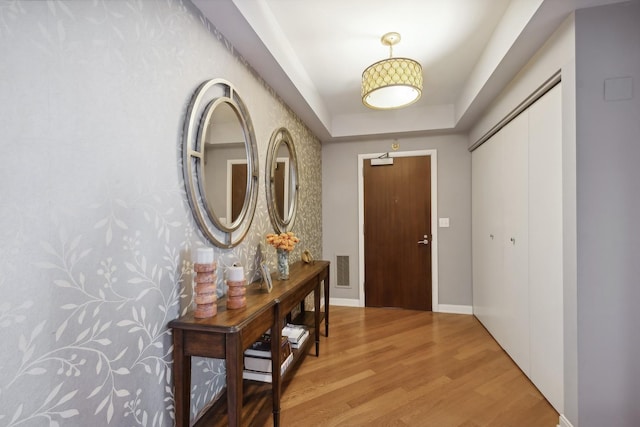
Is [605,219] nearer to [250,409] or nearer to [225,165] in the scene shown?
[225,165]

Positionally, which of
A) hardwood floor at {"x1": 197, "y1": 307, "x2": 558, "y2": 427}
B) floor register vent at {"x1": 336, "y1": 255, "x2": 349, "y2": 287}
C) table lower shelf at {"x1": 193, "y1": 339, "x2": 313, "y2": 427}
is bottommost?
hardwood floor at {"x1": 197, "y1": 307, "x2": 558, "y2": 427}

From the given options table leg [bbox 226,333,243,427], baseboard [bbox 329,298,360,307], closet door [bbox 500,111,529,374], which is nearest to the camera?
table leg [bbox 226,333,243,427]

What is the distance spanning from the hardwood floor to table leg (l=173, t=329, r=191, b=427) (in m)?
0.37


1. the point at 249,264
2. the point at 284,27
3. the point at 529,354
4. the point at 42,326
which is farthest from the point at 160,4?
the point at 529,354

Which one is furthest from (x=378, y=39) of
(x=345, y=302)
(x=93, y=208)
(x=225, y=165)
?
(x=345, y=302)

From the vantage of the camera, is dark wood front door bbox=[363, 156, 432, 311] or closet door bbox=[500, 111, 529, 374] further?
dark wood front door bbox=[363, 156, 432, 311]

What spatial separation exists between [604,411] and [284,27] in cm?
293

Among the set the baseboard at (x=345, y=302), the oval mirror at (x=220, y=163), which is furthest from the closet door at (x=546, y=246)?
the baseboard at (x=345, y=302)

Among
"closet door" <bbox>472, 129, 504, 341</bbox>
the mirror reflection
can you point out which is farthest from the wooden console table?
"closet door" <bbox>472, 129, 504, 341</bbox>

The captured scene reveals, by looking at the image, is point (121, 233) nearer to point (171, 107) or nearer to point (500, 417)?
point (171, 107)

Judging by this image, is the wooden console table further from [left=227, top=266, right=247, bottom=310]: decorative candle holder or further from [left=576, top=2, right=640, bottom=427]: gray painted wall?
[left=576, top=2, right=640, bottom=427]: gray painted wall

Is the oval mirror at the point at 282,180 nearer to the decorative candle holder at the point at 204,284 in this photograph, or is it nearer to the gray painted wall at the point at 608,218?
the decorative candle holder at the point at 204,284

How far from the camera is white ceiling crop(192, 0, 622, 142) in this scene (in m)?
1.66

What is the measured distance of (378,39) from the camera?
223 cm
